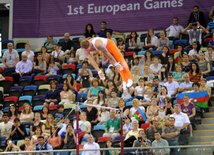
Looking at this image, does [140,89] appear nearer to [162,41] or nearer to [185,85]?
[185,85]

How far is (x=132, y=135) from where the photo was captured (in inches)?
335

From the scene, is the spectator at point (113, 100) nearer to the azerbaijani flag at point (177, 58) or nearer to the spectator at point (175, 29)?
the azerbaijani flag at point (177, 58)

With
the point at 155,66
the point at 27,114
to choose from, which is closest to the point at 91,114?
the point at 27,114

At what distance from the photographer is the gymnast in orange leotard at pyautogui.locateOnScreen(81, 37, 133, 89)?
6773 mm

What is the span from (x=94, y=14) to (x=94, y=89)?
17.5 ft

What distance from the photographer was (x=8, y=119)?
10.5 m

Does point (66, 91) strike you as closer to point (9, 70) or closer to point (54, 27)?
point (9, 70)

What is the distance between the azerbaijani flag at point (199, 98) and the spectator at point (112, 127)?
5.86ft

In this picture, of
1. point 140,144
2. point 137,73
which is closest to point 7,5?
point 137,73

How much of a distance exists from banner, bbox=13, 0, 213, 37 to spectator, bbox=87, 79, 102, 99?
15.2 ft

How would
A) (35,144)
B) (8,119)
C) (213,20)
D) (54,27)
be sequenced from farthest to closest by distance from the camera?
1. (54,27)
2. (213,20)
3. (8,119)
4. (35,144)

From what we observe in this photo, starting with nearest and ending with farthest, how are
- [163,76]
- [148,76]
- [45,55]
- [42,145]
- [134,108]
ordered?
[42,145], [134,108], [163,76], [148,76], [45,55]

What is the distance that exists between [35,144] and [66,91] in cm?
222

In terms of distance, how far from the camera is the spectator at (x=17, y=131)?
10.1m
